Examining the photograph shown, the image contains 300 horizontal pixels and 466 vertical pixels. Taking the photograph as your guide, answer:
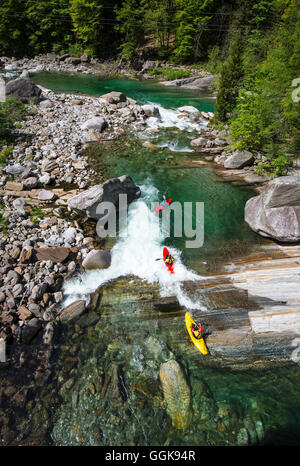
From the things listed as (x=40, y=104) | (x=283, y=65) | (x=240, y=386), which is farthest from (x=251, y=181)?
(x=40, y=104)

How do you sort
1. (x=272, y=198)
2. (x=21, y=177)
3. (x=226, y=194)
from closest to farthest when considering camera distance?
(x=272, y=198) → (x=21, y=177) → (x=226, y=194)

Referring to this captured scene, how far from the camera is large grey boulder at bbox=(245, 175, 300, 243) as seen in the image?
10000mm

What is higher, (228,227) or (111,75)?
(111,75)

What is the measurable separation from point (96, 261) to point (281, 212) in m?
8.40

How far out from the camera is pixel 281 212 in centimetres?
1027

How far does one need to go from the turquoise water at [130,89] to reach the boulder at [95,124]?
869 cm

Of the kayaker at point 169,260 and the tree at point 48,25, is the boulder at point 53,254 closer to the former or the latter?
the kayaker at point 169,260

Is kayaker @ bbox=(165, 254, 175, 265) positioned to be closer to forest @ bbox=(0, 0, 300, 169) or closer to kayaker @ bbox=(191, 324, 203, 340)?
kayaker @ bbox=(191, 324, 203, 340)

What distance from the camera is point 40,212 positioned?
11141 mm

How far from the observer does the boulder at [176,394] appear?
5.97m

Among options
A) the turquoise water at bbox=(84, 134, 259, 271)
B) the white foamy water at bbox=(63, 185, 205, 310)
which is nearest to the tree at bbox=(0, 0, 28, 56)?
the turquoise water at bbox=(84, 134, 259, 271)

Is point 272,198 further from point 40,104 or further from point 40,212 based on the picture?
point 40,104

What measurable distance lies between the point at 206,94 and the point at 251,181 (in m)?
22.0

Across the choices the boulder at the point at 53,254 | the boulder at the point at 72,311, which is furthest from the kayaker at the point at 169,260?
the boulder at the point at 53,254
